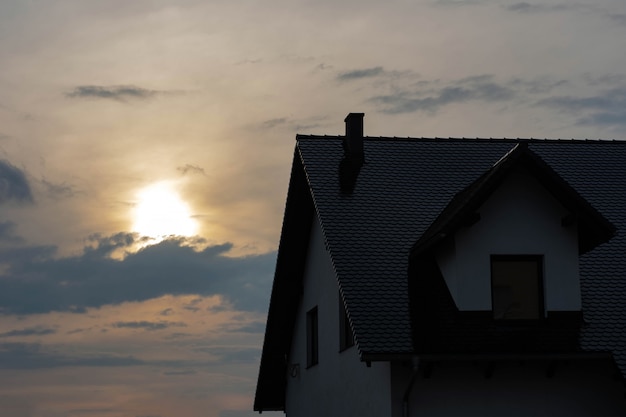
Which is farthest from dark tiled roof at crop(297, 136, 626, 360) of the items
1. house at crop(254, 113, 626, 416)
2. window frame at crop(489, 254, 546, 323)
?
window frame at crop(489, 254, 546, 323)

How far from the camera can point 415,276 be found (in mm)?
18625

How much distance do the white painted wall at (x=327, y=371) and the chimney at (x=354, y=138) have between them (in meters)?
1.84

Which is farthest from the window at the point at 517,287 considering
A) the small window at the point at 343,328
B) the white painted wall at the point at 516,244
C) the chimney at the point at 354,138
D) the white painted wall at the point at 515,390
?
the chimney at the point at 354,138

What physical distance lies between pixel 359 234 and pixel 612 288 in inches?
189

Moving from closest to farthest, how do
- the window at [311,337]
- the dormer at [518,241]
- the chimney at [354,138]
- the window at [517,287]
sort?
1. the dormer at [518,241]
2. the window at [517,287]
3. the chimney at [354,138]
4. the window at [311,337]

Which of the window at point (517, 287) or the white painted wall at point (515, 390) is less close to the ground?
the window at point (517, 287)

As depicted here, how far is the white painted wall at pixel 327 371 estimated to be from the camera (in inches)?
717

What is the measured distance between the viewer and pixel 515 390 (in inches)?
685

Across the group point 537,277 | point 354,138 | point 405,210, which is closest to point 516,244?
point 537,277

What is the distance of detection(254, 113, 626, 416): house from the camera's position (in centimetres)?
1711

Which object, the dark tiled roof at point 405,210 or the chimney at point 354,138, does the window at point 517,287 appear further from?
the chimney at point 354,138

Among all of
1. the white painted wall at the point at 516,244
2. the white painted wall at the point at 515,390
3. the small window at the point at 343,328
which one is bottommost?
the white painted wall at the point at 515,390

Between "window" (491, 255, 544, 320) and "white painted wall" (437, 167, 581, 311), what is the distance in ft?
0.52

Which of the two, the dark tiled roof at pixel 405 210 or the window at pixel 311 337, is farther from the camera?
the window at pixel 311 337
